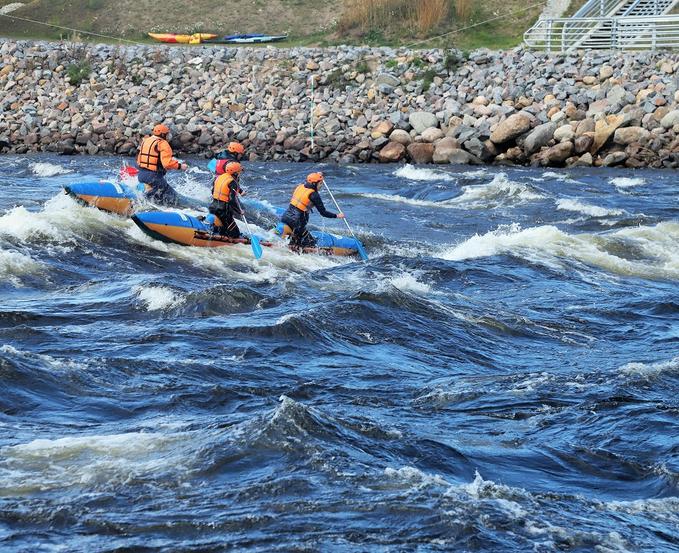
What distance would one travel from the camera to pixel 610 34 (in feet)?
111

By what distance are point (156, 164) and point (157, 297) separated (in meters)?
5.66

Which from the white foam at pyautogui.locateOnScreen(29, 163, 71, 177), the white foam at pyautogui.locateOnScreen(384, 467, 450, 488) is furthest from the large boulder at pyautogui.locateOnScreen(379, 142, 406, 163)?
the white foam at pyautogui.locateOnScreen(384, 467, 450, 488)

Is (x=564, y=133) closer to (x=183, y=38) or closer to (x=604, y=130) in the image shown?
(x=604, y=130)

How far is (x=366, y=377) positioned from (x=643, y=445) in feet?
8.70

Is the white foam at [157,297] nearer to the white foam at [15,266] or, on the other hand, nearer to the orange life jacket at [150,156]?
the white foam at [15,266]

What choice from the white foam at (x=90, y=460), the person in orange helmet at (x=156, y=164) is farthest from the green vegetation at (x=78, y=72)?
the white foam at (x=90, y=460)

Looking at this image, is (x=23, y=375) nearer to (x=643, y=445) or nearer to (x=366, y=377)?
(x=366, y=377)

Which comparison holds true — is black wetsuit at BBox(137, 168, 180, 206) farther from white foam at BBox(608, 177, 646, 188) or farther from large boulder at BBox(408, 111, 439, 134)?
large boulder at BBox(408, 111, 439, 134)

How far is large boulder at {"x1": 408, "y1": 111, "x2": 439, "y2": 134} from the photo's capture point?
2942cm

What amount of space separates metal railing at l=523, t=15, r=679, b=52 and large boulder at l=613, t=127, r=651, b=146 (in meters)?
5.86

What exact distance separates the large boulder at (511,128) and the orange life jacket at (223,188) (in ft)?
40.4

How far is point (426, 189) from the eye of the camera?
2477cm

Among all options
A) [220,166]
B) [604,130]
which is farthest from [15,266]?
[604,130]

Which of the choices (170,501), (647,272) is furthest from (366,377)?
(647,272)
